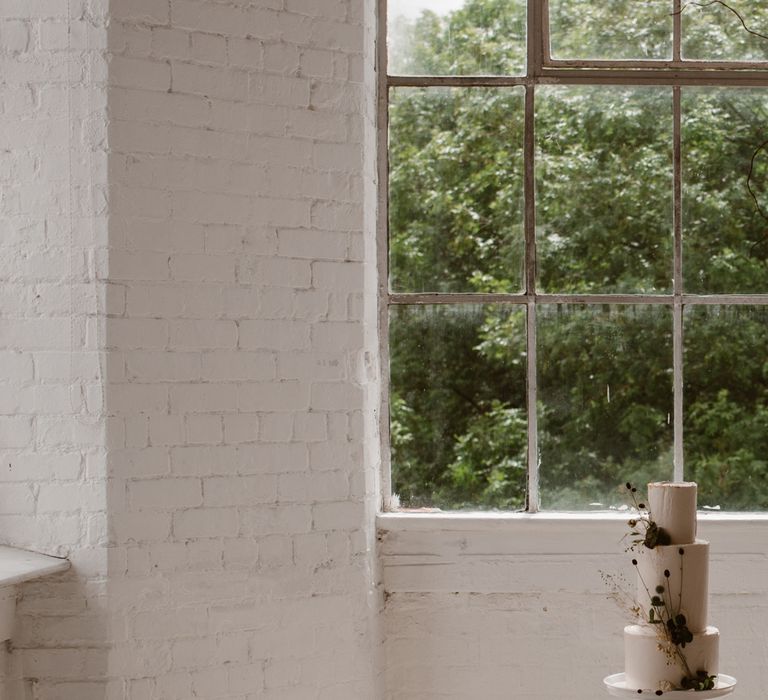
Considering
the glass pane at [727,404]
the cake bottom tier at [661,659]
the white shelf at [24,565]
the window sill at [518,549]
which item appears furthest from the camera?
the glass pane at [727,404]

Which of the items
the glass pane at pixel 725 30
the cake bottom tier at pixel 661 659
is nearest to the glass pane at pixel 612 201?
the glass pane at pixel 725 30

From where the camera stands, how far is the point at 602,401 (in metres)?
2.86

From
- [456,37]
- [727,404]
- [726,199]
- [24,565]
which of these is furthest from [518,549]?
[456,37]

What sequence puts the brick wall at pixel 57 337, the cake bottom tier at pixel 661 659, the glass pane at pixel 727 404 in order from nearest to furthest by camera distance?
the cake bottom tier at pixel 661 659 → the brick wall at pixel 57 337 → the glass pane at pixel 727 404

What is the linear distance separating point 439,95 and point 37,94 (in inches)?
44.0

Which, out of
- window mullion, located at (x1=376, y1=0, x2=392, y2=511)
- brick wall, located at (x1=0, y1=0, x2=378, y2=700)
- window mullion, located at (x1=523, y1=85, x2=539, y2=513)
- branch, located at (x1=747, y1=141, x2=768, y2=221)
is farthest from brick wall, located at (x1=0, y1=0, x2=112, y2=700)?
branch, located at (x1=747, y1=141, x2=768, y2=221)

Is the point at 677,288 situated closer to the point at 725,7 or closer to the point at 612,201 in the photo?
the point at 612,201

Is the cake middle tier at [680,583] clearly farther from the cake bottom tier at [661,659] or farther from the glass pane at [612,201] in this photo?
the glass pane at [612,201]

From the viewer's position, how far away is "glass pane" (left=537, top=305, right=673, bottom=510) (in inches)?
112

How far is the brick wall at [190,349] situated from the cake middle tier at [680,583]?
0.89 m

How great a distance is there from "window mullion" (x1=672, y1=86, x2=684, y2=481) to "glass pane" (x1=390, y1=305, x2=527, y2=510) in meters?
0.43

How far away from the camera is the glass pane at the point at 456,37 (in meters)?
2.88

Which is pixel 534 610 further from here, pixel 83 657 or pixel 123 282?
pixel 123 282

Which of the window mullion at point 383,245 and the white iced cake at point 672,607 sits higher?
the window mullion at point 383,245
